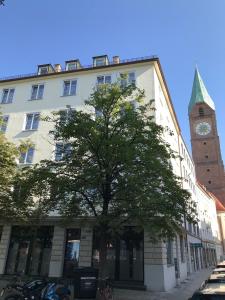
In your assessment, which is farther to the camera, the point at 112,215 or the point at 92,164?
the point at 92,164

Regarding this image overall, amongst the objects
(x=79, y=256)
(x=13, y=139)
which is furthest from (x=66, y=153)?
(x=13, y=139)

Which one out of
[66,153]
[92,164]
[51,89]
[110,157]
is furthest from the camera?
[51,89]

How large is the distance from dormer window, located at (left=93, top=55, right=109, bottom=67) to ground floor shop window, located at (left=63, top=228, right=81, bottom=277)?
48.8ft

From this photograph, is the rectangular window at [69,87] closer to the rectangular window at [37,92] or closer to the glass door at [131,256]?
the rectangular window at [37,92]

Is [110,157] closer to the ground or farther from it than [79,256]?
farther from it

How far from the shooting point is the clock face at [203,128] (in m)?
76.9

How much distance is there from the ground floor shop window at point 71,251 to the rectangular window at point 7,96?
44.5ft

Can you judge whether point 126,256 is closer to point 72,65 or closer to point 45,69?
point 72,65

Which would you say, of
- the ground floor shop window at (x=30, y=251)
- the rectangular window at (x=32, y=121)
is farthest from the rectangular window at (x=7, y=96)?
the ground floor shop window at (x=30, y=251)

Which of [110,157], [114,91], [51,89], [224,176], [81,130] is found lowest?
[110,157]

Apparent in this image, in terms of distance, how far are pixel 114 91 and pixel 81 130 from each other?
2826mm

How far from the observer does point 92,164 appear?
13828mm

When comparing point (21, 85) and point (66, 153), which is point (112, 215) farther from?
point (21, 85)

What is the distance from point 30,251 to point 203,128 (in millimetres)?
65970
